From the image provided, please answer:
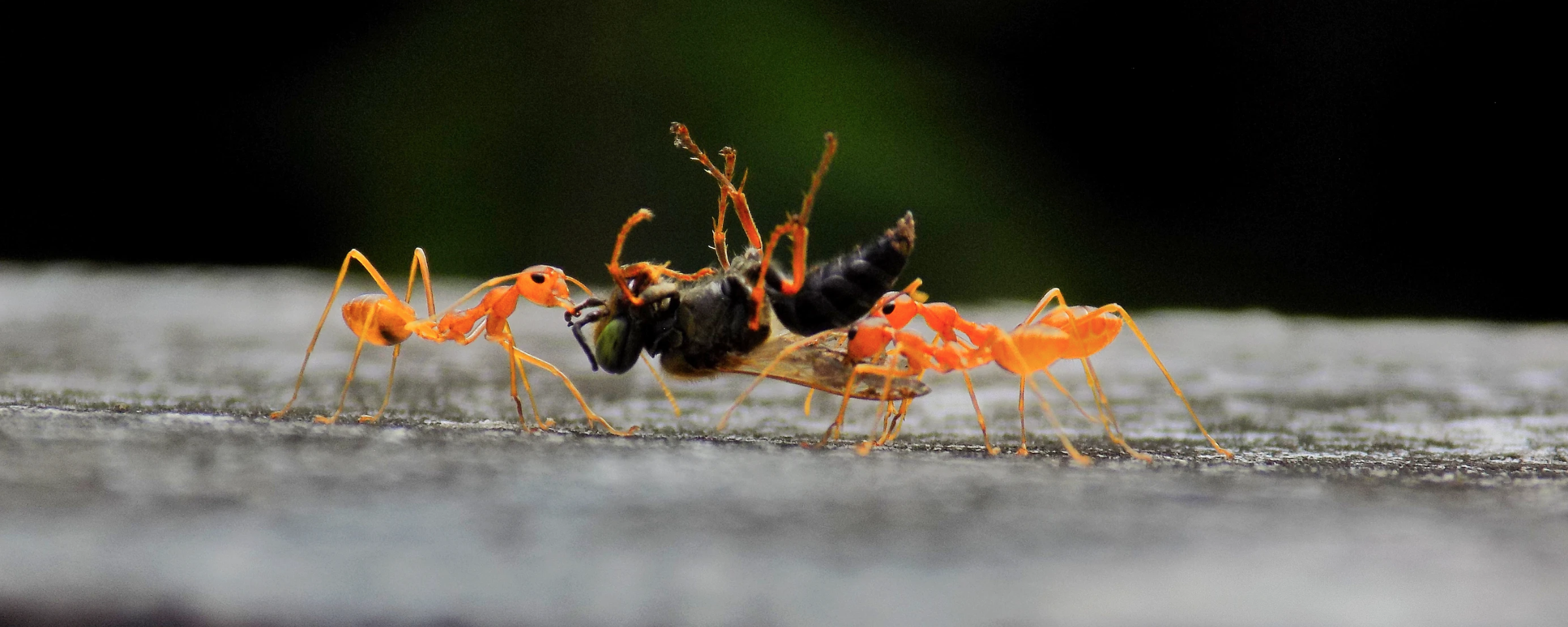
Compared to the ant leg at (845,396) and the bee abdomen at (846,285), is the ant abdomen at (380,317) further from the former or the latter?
the ant leg at (845,396)

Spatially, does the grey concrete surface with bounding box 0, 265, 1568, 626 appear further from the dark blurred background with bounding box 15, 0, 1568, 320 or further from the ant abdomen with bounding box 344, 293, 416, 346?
the dark blurred background with bounding box 15, 0, 1568, 320

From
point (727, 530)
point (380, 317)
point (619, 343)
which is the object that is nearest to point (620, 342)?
point (619, 343)

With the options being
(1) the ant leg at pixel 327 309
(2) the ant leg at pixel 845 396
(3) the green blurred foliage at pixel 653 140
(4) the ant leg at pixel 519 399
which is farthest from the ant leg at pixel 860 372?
(3) the green blurred foliage at pixel 653 140

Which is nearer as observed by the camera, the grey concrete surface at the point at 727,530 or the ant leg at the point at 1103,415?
the grey concrete surface at the point at 727,530

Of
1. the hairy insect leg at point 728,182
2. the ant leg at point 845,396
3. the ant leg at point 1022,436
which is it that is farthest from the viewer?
the hairy insect leg at point 728,182

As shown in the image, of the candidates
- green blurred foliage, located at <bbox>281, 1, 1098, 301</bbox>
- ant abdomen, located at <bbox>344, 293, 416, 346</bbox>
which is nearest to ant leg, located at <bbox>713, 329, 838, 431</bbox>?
ant abdomen, located at <bbox>344, 293, 416, 346</bbox>

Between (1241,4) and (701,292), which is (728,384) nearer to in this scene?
(701,292)

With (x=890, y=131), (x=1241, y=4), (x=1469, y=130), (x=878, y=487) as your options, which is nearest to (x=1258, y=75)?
(x=1241, y=4)
